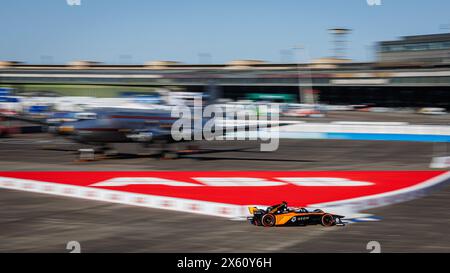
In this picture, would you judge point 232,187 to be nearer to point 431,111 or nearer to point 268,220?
point 268,220

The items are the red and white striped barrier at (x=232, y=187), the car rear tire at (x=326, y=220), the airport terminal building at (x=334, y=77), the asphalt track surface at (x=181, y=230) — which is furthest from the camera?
the airport terminal building at (x=334, y=77)

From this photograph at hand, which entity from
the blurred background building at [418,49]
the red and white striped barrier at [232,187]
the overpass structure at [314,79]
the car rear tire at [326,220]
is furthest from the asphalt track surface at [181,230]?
the blurred background building at [418,49]

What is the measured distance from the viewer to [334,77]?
2311 inches

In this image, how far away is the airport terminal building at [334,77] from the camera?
54.4 meters

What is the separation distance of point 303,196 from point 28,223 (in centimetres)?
652

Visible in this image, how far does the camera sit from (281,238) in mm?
8609

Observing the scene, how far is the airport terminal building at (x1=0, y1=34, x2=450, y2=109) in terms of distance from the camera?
54.4m

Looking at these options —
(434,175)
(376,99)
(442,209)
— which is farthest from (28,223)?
(376,99)

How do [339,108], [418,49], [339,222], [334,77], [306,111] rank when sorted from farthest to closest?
[418,49], [334,77], [339,108], [306,111], [339,222]

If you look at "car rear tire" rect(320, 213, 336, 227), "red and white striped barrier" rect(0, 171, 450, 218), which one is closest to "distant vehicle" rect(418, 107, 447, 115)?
"red and white striped barrier" rect(0, 171, 450, 218)

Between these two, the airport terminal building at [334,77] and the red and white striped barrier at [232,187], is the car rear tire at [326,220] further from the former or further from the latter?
the airport terminal building at [334,77]

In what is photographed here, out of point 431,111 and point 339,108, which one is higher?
point 339,108

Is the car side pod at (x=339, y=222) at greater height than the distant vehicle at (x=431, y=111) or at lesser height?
lesser

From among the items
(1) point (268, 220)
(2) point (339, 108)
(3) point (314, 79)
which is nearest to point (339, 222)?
(1) point (268, 220)
